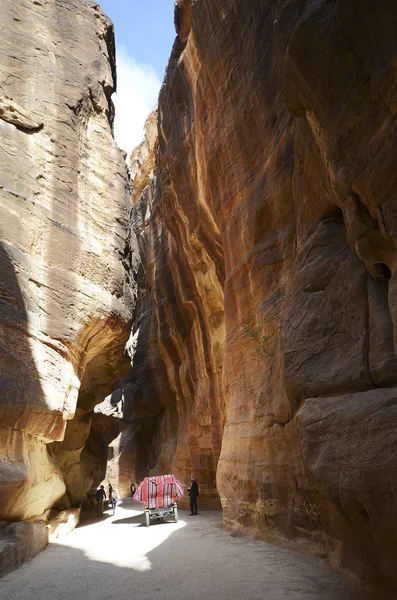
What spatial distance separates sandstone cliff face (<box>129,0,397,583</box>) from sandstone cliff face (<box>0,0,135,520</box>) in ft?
10.9

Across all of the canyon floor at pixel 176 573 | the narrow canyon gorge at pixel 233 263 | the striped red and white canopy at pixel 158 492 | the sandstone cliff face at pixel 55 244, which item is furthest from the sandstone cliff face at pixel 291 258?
the sandstone cliff face at pixel 55 244

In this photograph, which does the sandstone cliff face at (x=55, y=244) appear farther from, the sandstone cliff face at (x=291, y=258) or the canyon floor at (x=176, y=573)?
the sandstone cliff face at (x=291, y=258)

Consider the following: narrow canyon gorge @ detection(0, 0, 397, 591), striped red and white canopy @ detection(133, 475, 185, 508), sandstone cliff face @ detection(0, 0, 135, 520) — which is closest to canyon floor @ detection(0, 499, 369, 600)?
narrow canyon gorge @ detection(0, 0, 397, 591)

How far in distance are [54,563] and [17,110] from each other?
10.7 m

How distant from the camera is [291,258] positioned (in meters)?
9.16

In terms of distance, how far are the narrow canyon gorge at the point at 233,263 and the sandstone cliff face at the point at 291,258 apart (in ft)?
0.11

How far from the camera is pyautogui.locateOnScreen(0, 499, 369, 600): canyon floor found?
545 centimetres

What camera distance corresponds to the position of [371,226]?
475cm

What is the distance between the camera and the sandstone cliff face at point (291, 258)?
437 cm

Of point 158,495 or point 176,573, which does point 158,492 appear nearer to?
point 158,495

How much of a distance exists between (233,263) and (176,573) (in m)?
7.43

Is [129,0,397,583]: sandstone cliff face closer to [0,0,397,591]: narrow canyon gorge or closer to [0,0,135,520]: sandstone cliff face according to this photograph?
[0,0,397,591]: narrow canyon gorge

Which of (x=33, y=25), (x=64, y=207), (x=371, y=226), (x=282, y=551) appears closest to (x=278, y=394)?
(x=282, y=551)

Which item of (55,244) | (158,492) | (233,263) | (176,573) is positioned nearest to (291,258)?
(233,263)
